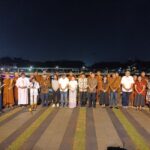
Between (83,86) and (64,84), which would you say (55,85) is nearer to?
(64,84)

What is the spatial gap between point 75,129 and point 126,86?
5.90m

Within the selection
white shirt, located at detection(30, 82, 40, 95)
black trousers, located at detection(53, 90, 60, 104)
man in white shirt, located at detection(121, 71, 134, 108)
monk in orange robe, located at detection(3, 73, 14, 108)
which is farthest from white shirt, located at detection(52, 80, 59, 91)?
man in white shirt, located at detection(121, 71, 134, 108)

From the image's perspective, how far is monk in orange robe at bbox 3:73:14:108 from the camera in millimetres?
17875

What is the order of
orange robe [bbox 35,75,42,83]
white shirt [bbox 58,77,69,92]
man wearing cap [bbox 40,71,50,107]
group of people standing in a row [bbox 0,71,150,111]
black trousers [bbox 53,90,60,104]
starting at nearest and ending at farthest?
group of people standing in a row [bbox 0,71,150,111], white shirt [bbox 58,77,69,92], man wearing cap [bbox 40,71,50,107], black trousers [bbox 53,90,60,104], orange robe [bbox 35,75,42,83]

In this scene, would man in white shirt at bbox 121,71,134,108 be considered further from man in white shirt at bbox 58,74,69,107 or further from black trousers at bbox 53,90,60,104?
black trousers at bbox 53,90,60,104

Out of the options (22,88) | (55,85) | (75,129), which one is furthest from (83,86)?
(75,129)

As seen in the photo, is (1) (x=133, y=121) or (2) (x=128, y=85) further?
(2) (x=128, y=85)

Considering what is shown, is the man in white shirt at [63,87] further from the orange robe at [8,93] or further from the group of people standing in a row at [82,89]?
the orange robe at [8,93]

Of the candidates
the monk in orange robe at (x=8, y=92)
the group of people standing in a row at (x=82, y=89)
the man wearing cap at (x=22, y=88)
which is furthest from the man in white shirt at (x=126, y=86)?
the monk in orange robe at (x=8, y=92)

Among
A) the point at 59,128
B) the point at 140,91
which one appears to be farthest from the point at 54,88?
the point at 59,128

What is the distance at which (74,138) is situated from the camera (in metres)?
11.1

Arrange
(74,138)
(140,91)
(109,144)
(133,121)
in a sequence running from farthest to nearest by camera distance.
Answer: (140,91)
(133,121)
(74,138)
(109,144)

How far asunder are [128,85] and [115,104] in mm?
1132

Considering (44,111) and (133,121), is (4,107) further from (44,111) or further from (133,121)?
(133,121)
